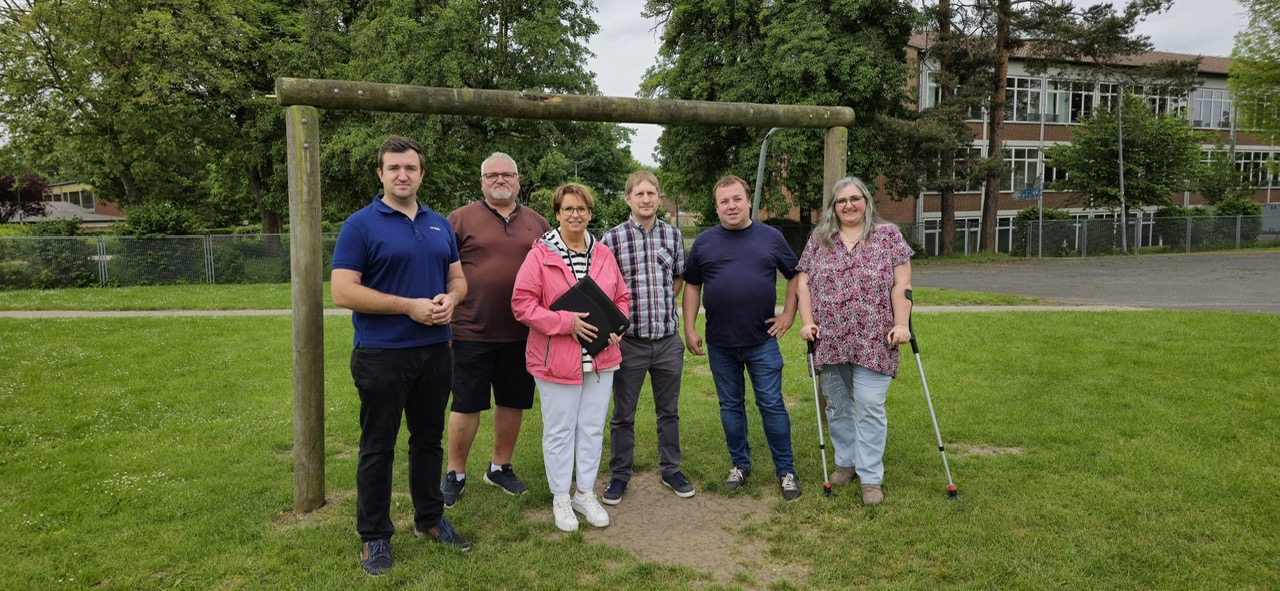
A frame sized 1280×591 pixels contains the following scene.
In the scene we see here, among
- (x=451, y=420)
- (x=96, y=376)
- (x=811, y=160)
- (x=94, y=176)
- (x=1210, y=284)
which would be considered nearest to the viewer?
(x=451, y=420)

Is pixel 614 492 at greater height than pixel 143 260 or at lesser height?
lesser

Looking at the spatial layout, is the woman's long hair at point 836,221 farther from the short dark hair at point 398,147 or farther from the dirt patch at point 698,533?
the short dark hair at point 398,147

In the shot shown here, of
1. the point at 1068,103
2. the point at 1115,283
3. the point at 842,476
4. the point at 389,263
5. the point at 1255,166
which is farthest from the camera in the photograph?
the point at 1255,166

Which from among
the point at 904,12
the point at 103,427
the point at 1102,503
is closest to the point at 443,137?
the point at 904,12

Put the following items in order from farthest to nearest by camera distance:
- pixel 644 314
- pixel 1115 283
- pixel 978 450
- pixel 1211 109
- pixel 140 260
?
pixel 1211 109 < pixel 140 260 < pixel 1115 283 < pixel 978 450 < pixel 644 314

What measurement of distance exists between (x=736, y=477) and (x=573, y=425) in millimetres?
1262

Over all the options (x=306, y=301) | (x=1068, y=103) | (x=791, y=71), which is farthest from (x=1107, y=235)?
(x=306, y=301)

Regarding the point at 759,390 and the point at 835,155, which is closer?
the point at 759,390

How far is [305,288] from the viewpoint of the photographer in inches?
172

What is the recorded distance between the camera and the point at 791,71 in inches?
938

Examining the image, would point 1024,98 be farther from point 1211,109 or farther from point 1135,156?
point 1211,109

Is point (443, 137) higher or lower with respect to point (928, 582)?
higher

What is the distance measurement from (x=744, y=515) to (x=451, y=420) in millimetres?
1920

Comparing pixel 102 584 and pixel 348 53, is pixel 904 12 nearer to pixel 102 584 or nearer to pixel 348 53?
pixel 348 53
